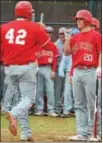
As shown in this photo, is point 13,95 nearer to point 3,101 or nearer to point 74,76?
point 3,101

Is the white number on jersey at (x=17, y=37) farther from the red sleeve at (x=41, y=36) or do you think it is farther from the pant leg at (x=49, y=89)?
the pant leg at (x=49, y=89)

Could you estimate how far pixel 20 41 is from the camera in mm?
9594

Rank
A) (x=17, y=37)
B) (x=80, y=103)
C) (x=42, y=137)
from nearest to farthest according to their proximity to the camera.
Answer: (x=17, y=37) < (x=80, y=103) < (x=42, y=137)

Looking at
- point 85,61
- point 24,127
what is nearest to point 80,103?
point 85,61

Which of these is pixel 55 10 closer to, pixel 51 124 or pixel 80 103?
pixel 51 124

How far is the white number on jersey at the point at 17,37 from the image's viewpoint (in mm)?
9547

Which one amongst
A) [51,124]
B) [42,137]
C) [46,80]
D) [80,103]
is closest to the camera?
[80,103]

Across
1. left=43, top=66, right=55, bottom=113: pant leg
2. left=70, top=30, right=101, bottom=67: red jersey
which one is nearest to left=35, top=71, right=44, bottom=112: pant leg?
left=43, top=66, right=55, bottom=113: pant leg

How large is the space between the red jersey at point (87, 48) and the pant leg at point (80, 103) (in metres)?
0.20

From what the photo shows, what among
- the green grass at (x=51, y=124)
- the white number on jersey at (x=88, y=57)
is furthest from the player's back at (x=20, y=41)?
the green grass at (x=51, y=124)

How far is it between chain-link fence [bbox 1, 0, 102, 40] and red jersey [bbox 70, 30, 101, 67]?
5.85 meters

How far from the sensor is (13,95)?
1332cm

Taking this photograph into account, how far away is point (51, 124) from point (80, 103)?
250cm

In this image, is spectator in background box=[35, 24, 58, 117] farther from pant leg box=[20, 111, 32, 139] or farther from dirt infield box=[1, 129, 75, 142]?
pant leg box=[20, 111, 32, 139]
